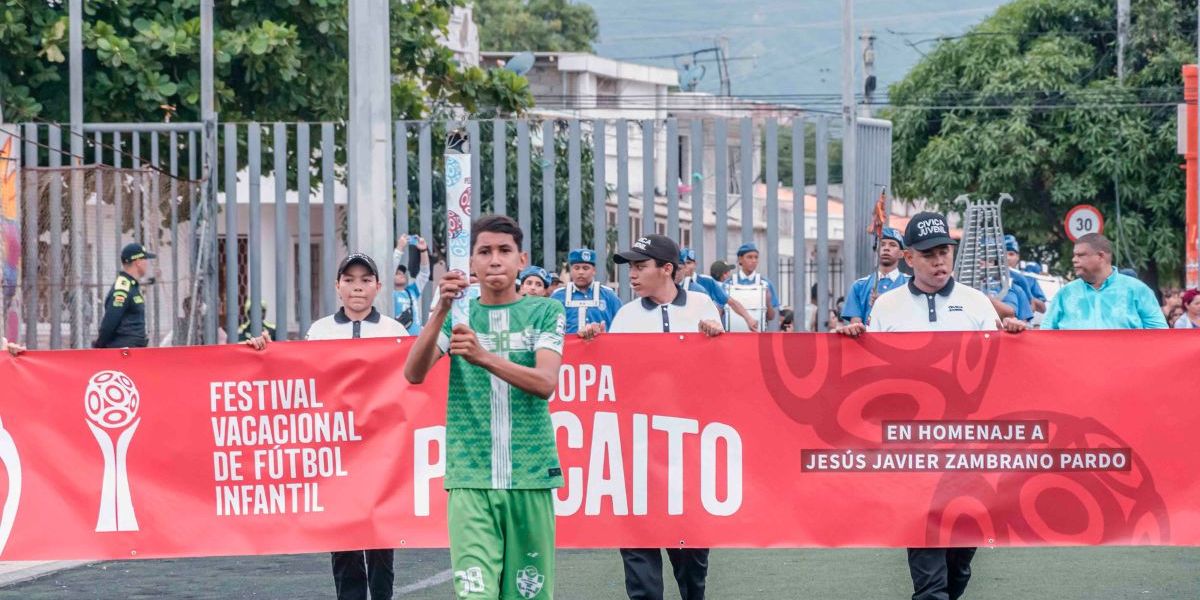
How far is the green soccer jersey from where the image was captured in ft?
22.0

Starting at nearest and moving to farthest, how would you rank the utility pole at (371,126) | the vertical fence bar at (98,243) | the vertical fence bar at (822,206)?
the utility pole at (371,126), the vertical fence bar at (98,243), the vertical fence bar at (822,206)

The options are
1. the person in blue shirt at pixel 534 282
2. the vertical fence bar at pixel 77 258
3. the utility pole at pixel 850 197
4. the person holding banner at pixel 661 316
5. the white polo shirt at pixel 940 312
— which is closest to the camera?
the white polo shirt at pixel 940 312

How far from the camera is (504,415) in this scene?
22.1ft

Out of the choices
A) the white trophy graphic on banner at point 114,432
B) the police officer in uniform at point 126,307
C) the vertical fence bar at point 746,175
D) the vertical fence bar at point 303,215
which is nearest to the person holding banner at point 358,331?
the white trophy graphic on banner at point 114,432

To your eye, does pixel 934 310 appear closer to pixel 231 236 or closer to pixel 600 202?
pixel 600 202

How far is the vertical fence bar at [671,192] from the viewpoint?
16734mm

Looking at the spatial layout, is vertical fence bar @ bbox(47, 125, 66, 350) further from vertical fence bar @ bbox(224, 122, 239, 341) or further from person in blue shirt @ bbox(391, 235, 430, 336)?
person in blue shirt @ bbox(391, 235, 430, 336)

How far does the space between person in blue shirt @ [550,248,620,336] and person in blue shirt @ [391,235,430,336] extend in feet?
5.27

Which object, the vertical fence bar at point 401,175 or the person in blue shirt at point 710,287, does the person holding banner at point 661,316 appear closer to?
the person in blue shirt at point 710,287

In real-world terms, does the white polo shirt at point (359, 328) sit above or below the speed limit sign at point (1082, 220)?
below

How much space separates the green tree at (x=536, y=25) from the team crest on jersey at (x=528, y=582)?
65232 mm

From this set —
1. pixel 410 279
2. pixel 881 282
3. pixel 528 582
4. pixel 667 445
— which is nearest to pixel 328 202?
pixel 410 279

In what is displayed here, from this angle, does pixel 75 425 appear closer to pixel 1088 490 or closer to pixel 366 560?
pixel 366 560

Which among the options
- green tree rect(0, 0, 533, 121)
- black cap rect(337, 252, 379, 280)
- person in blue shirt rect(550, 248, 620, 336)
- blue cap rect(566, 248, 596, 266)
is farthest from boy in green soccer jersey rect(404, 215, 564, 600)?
Answer: green tree rect(0, 0, 533, 121)
